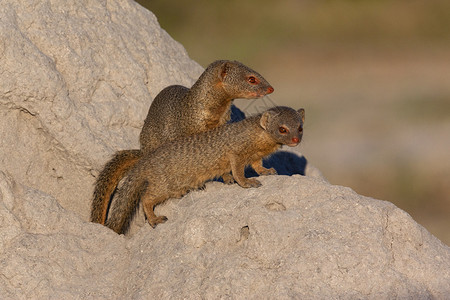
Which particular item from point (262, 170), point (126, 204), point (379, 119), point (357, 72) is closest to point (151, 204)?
point (126, 204)

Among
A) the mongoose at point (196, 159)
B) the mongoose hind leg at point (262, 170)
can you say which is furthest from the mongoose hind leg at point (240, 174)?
the mongoose hind leg at point (262, 170)

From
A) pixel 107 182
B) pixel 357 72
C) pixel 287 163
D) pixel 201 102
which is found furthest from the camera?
pixel 357 72

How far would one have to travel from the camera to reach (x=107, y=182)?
6.57 meters

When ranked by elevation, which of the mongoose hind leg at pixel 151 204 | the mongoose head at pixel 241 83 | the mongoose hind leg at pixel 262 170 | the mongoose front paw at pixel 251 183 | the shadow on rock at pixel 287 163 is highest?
the mongoose head at pixel 241 83

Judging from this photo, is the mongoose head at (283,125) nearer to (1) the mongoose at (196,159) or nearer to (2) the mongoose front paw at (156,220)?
(1) the mongoose at (196,159)

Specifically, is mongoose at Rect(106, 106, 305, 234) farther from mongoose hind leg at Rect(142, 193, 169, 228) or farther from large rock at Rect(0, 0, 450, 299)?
large rock at Rect(0, 0, 450, 299)

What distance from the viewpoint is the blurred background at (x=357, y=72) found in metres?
13.8

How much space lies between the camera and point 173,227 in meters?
5.63

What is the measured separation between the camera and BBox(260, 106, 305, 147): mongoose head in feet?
21.1

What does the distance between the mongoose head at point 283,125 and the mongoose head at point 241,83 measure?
680 millimetres

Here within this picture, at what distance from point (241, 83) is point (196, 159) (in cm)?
108

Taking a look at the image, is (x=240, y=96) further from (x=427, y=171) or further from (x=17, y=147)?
(x=427, y=171)

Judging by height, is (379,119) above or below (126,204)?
above

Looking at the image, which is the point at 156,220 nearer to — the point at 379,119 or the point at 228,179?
the point at 228,179
